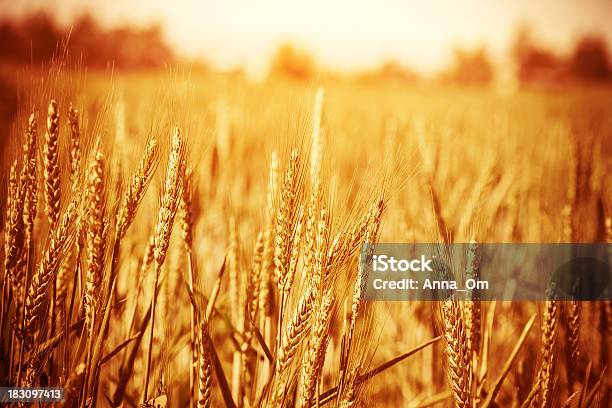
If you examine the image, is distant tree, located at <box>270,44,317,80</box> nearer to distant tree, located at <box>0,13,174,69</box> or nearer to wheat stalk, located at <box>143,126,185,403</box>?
distant tree, located at <box>0,13,174,69</box>

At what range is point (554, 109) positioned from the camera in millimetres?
2936

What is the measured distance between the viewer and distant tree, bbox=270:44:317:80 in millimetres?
2326

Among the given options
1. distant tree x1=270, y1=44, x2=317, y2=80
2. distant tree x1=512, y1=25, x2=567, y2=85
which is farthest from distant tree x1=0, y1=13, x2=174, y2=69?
distant tree x1=512, y1=25, x2=567, y2=85

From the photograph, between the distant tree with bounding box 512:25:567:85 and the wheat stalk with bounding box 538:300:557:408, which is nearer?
the wheat stalk with bounding box 538:300:557:408

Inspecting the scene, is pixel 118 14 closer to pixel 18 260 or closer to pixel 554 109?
pixel 18 260

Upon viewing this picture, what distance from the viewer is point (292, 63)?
2508 mm

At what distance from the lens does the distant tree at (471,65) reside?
2.33 meters

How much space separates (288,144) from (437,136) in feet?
2.97

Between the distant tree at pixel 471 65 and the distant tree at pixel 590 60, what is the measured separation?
460 millimetres

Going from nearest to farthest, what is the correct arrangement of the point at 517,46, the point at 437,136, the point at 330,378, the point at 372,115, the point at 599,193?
the point at 330,378 → the point at 599,193 → the point at 437,136 → the point at 517,46 → the point at 372,115

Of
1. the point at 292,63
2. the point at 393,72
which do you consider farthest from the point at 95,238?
the point at 393,72

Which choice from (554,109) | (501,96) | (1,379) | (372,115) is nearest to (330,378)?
(1,379)

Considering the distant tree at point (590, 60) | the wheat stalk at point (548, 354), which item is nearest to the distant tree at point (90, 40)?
the wheat stalk at point (548, 354)

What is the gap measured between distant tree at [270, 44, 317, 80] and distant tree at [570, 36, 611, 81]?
137 centimetres
